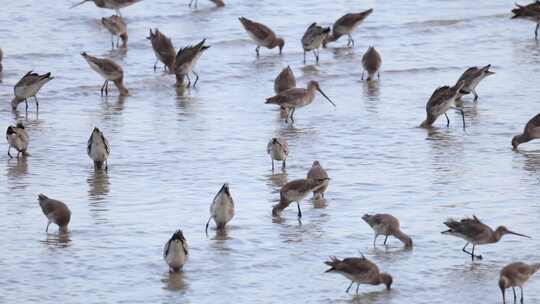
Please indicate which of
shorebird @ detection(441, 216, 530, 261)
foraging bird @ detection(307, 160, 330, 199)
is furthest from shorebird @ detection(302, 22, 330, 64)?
shorebird @ detection(441, 216, 530, 261)

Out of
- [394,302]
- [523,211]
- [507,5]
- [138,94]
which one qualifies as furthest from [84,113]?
[507,5]

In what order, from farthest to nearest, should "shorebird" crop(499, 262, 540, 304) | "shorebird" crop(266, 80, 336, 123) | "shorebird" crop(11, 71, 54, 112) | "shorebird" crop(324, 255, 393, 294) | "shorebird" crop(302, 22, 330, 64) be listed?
"shorebird" crop(302, 22, 330, 64) < "shorebird" crop(11, 71, 54, 112) < "shorebird" crop(266, 80, 336, 123) < "shorebird" crop(324, 255, 393, 294) < "shorebird" crop(499, 262, 540, 304)

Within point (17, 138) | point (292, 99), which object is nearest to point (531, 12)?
point (292, 99)

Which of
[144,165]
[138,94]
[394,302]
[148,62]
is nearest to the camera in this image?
[394,302]

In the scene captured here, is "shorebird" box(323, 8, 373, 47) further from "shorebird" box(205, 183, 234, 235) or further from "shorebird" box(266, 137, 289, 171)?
"shorebird" box(205, 183, 234, 235)

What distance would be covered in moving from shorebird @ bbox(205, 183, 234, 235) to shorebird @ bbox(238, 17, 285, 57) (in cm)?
1108

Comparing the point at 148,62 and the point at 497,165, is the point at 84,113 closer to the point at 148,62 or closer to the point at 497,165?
the point at 148,62

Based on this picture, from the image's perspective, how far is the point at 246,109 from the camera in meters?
19.5

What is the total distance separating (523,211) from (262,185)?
2.98 meters

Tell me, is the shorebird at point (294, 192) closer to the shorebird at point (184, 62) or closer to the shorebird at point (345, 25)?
the shorebird at point (184, 62)

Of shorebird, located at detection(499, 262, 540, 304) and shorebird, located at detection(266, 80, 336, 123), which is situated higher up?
shorebird, located at detection(266, 80, 336, 123)

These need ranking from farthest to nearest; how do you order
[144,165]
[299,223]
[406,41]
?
[406,41] < [144,165] < [299,223]

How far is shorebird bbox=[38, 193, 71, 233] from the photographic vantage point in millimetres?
12969

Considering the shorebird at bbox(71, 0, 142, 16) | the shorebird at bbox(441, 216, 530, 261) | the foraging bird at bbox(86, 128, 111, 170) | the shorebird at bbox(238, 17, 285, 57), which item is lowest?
the shorebird at bbox(441, 216, 530, 261)
